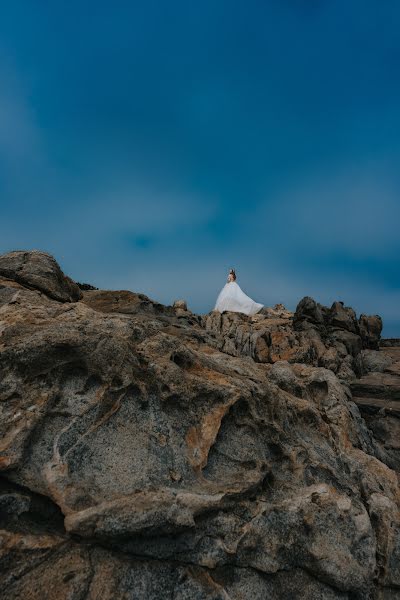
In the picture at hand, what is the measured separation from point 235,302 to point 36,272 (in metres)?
54.2

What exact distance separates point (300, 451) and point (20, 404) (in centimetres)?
863

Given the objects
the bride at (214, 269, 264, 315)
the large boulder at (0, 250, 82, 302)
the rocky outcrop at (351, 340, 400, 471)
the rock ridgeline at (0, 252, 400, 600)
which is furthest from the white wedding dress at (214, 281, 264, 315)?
the rock ridgeline at (0, 252, 400, 600)

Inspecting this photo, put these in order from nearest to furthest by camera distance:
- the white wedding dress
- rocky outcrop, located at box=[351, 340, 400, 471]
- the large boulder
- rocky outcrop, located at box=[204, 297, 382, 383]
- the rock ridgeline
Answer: the rock ridgeline, the large boulder, rocky outcrop, located at box=[351, 340, 400, 471], rocky outcrop, located at box=[204, 297, 382, 383], the white wedding dress

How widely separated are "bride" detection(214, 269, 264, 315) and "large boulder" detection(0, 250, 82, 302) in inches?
2016

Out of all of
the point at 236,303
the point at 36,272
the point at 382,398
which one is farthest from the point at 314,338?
the point at 36,272

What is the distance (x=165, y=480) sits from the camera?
993 centimetres

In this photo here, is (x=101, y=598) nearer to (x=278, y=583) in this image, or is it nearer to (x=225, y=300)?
(x=278, y=583)

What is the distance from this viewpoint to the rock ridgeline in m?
8.21

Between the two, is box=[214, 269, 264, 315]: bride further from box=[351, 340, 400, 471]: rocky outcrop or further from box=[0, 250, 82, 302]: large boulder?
box=[0, 250, 82, 302]: large boulder

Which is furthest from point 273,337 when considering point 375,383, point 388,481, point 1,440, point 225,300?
point 1,440

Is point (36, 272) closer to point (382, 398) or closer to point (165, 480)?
point (165, 480)

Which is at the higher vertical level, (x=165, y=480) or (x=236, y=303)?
(x=236, y=303)

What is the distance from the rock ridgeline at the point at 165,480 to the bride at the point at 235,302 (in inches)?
2199

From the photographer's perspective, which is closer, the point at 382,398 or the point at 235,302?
the point at 382,398
